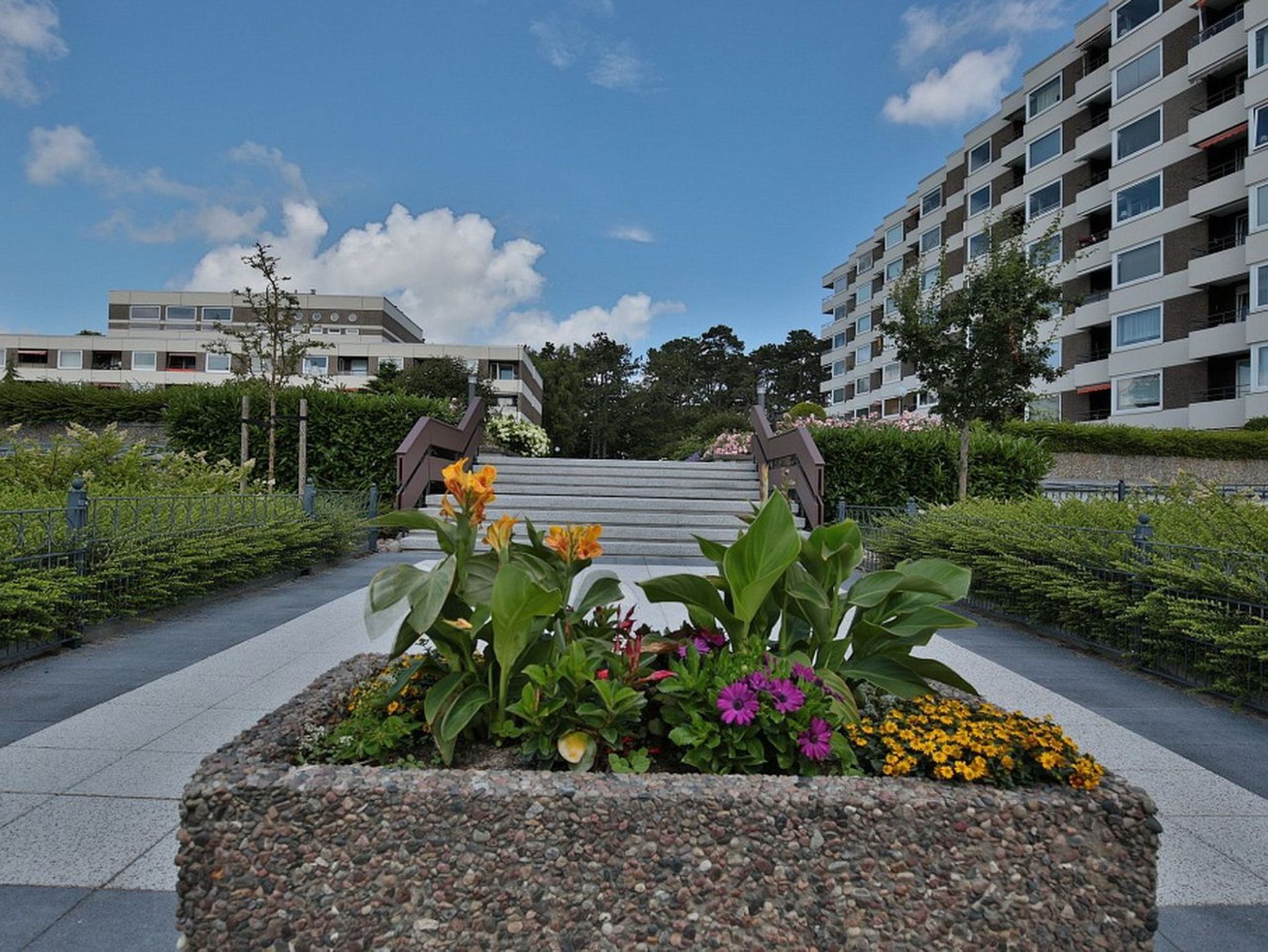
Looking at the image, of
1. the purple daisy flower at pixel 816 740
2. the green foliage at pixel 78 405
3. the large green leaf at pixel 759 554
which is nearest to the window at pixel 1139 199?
the large green leaf at pixel 759 554

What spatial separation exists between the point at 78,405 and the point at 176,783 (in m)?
17.1

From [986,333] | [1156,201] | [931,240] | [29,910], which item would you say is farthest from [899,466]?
[931,240]

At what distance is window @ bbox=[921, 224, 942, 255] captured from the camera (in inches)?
1510

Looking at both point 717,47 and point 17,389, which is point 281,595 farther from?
point 17,389

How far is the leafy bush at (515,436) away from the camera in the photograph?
55.4 feet

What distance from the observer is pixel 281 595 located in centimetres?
681

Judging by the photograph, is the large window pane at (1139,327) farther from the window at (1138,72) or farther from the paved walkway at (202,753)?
the paved walkway at (202,753)

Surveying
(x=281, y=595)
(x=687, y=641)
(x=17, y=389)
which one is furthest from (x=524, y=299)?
(x=687, y=641)

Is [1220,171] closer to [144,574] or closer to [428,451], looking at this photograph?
[428,451]

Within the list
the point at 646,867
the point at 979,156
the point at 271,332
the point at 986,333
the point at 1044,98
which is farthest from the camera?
the point at 979,156

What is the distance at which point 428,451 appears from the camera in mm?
11078

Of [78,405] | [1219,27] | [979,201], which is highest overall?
[1219,27]

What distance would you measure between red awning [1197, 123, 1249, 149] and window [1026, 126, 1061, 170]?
698cm

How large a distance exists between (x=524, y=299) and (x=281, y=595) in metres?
32.4
